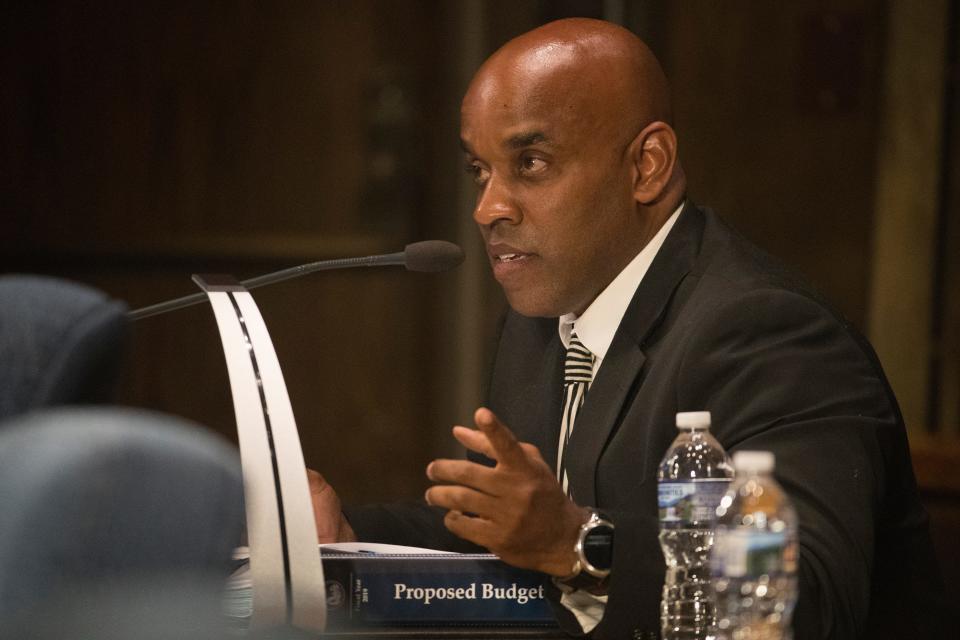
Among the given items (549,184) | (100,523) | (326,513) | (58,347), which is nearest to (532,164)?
(549,184)

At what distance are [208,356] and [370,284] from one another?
0.63m

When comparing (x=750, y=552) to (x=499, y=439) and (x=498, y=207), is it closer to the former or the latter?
(x=499, y=439)

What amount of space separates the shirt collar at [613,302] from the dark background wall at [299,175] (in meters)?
2.21

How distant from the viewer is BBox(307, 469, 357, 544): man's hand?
233 cm

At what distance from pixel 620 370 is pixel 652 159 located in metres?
0.41

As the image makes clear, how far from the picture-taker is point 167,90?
16.4 feet

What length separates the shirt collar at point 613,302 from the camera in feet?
7.93

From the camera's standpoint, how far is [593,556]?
5.84 feet

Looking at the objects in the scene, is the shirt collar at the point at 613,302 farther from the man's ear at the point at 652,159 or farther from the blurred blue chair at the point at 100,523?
the blurred blue chair at the point at 100,523

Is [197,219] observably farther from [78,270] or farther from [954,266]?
[954,266]

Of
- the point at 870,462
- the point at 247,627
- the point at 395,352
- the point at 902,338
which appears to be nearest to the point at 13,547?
the point at 247,627

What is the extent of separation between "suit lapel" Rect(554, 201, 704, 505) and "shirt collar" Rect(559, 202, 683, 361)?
0.06m

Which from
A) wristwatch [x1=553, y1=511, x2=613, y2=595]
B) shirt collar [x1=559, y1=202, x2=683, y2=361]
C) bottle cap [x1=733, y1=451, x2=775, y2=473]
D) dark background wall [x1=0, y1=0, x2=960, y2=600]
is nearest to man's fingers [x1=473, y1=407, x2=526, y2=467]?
wristwatch [x1=553, y1=511, x2=613, y2=595]

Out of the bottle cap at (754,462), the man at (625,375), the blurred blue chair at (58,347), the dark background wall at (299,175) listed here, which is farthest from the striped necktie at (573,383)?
the dark background wall at (299,175)
